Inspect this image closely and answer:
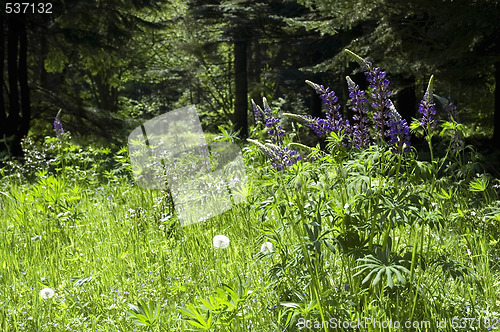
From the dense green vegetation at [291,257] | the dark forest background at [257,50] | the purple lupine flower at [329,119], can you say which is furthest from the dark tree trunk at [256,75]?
the purple lupine flower at [329,119]

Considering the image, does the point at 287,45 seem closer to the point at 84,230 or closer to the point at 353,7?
the point at 353,7

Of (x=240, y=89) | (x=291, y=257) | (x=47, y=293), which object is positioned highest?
(x=291, y=257)

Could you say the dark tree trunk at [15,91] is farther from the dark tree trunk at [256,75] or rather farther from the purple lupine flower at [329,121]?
the purple lupine flower at [329,121]

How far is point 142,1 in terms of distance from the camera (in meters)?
10.0

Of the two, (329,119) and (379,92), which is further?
(329,119)

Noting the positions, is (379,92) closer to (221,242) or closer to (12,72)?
(221,242)

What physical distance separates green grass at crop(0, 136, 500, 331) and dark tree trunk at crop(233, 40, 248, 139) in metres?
9.97

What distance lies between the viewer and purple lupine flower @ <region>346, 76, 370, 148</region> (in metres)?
2.45

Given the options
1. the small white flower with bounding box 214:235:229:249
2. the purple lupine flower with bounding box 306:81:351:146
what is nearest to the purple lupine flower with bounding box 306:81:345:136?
the purple lupine flower with bounding box 306:81:351:146

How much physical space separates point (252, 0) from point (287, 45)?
2.40 meters

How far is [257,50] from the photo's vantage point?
16.8 metres

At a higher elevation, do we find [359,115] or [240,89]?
[359,115]

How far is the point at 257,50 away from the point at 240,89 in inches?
127

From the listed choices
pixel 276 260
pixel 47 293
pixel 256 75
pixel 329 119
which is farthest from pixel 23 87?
pixel 256 75
